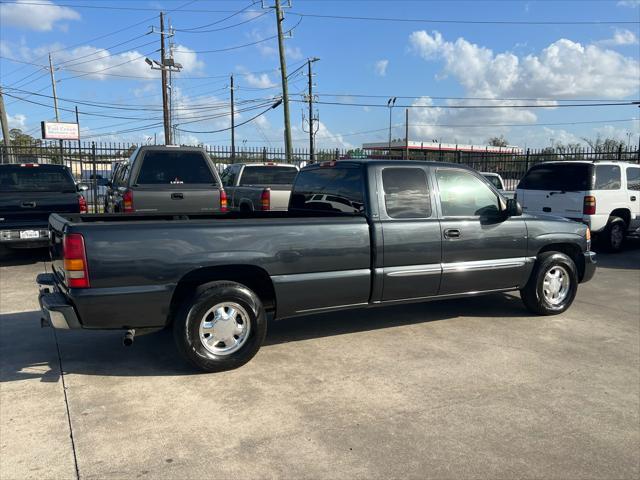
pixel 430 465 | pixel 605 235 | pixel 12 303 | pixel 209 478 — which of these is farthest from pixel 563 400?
pixel 605 235

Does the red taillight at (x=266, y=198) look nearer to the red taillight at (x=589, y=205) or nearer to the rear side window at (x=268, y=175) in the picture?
the rear side window at (x=268, y=175)

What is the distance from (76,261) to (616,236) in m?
10.8

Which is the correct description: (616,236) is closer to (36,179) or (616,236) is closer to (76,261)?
(76,261)

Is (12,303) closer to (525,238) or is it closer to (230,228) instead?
(230,228)

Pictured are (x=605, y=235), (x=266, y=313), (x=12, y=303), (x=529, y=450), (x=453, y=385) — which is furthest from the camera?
(x=605, y=235)

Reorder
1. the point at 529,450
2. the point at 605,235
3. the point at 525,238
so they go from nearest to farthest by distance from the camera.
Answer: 1. the point at 529,450
2. the point at 525,238
3. the point at 605,235

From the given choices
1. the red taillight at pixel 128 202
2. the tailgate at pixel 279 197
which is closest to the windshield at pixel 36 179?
the red taillight at pixel 128 202

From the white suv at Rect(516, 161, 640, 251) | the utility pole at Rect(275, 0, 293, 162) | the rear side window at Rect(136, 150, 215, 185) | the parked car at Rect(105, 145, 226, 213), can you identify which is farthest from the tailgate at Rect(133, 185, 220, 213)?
the utility pole at Rect(275, 0, 293, 162)

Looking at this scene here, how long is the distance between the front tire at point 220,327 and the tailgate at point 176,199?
4.64m

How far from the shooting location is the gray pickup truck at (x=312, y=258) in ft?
13.3

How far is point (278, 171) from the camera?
12.8 m

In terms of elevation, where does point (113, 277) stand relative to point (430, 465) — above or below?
above

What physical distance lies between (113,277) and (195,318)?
0.72 m

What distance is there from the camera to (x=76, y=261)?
3900 mm
